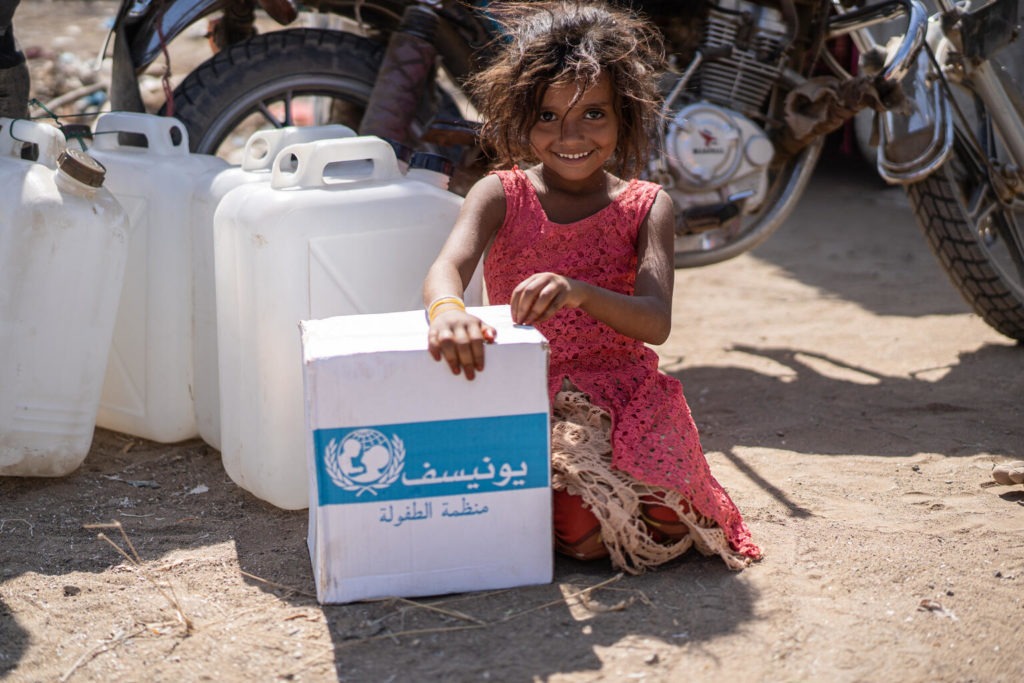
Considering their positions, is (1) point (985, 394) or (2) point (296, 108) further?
(2) point (296, 108)

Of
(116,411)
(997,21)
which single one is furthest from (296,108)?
(997,21)

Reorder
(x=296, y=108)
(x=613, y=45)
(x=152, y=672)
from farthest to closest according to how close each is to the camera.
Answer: (x=296, y=108) < (x=613, y=45) < (x=152, y=672)

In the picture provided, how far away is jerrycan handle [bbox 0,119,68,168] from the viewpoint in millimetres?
2373

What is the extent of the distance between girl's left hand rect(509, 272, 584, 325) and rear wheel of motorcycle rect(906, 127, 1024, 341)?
2.00 meters

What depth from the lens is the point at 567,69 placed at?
7.03ft

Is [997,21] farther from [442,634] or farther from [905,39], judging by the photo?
[442,634]

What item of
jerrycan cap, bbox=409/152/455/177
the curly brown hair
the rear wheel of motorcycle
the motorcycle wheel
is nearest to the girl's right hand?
the curly brown hair

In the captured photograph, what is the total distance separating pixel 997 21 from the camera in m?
3.18

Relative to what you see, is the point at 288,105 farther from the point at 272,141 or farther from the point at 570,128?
the point at 570,128

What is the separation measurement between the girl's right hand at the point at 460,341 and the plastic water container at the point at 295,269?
0.43m

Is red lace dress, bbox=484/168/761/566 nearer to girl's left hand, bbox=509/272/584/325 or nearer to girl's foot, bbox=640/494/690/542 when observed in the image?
girl's foot, bbox=640/494/690/542

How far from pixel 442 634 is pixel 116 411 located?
1297 mm

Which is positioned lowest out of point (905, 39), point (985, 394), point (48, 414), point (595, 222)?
A: point (985, 394)

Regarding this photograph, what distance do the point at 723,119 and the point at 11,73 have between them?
1.93m
